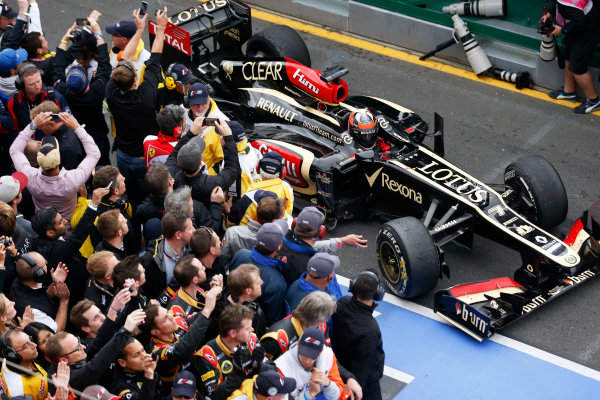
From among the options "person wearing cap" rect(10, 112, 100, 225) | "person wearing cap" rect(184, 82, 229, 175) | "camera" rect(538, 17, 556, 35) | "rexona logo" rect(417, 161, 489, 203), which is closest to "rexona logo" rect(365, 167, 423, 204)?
"rexona logo" rect(417, 161, 489, 203)

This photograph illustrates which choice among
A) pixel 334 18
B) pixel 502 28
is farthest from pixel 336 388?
pixel 334 18

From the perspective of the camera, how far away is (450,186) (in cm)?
927

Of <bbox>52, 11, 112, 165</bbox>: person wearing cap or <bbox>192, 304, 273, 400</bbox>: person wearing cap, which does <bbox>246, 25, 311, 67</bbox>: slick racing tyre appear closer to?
<bbox>52, 11, 112, 165</bbox>: person wearing cap

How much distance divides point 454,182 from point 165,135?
3079mm

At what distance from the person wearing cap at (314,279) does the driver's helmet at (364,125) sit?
9.05 feet

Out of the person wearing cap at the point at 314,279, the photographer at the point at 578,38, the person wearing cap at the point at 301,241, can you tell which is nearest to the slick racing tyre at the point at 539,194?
the photographer at the point at 578,38

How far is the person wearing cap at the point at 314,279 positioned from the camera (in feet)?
22.3

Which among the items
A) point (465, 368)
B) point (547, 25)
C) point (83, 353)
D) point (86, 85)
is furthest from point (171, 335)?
point (547, 25)

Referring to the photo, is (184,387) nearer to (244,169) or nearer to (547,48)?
(244,169)

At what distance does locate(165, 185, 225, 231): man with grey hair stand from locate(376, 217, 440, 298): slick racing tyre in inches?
70.9

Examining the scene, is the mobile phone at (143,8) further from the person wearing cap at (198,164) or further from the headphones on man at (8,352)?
the headphones on man at (8,352)

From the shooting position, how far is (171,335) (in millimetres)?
6410

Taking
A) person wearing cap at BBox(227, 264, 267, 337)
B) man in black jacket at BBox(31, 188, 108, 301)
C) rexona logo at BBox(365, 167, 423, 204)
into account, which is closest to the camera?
person wearing cap at BBox(227, 264, 267, 337)

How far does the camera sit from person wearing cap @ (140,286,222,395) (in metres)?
6.28
